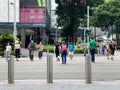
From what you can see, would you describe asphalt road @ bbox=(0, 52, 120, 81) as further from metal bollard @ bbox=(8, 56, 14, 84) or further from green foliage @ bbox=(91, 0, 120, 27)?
green foliage @ bbox=(91, 0, 120, 27)

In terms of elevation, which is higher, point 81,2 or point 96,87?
point 81,2

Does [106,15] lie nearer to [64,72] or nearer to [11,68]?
[64,72]

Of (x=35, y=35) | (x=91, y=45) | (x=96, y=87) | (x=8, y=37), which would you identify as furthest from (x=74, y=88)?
(x=35, y=35)

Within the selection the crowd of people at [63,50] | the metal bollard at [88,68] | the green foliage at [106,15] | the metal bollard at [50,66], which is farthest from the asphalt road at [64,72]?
the green foliage at [106,15]

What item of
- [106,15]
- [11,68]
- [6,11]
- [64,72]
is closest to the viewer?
[11,68]

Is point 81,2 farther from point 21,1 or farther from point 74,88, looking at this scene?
point 74,88

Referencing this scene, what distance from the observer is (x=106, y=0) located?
86.2 meters

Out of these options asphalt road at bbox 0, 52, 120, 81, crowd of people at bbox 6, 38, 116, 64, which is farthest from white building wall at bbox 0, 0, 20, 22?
asphalt road at bbox 0, 52, 120, 81

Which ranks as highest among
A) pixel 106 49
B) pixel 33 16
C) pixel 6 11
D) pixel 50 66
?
pixel 6 11

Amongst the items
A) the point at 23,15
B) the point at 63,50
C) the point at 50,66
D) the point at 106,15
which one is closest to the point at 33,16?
the point at 23,15

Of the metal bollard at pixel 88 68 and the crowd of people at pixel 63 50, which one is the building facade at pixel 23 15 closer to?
the crowd of people at pixel 63 50

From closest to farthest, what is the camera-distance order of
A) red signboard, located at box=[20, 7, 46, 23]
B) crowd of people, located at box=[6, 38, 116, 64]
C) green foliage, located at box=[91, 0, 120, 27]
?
crowd of people, located at box=[6, 38, 116, 64] < green foliage, located at box=[91, 0, 120, 27] < red signboard, located at box=[20, 7, 46, 23]

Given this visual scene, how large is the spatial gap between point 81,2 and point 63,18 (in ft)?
16.3

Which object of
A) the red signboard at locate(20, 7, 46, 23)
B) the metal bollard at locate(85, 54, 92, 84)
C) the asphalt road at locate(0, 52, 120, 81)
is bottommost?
the asphalt road at locate(0, 52, 120, 81)
